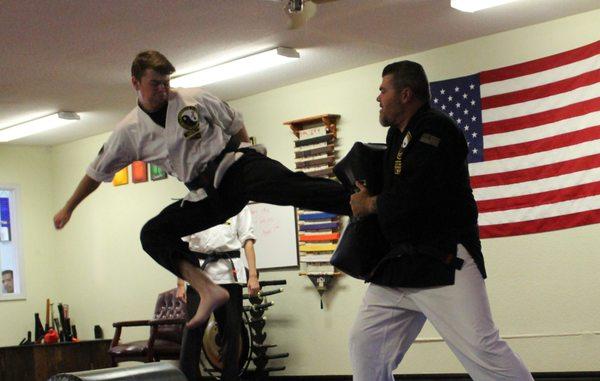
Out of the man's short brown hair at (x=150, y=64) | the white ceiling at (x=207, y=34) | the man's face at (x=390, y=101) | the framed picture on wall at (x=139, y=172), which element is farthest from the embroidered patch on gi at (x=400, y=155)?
the framed picture on wall at (x=139, y=172)

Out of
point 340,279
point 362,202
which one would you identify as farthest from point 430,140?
point 340,279

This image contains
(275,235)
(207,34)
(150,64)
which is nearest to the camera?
(150,64)

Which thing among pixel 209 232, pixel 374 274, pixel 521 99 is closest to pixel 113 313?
pixel 209 232

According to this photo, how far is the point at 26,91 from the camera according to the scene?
8.08 metres

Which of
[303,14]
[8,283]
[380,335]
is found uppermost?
[303,14]

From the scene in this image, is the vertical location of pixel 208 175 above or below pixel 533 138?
below

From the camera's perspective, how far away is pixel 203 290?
158 inches

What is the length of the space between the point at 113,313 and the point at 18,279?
1355 millimetres

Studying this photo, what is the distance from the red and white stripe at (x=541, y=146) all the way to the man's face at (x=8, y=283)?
242 inches

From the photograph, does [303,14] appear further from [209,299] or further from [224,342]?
[224,342]

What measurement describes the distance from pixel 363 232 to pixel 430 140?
19.1 inches

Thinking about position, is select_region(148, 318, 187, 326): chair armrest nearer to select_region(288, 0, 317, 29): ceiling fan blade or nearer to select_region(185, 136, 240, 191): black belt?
select_region(185, 136, 240, 191): black belt

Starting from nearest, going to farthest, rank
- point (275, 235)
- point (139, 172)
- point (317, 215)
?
point (317, 215)
point (275, 235)
point (139, 172)

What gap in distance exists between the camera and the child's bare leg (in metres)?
4.01
